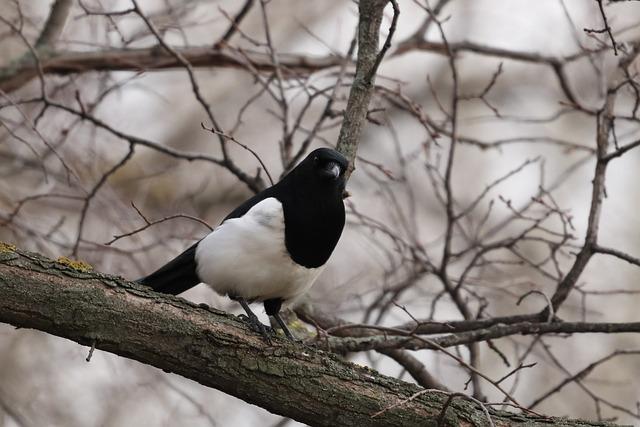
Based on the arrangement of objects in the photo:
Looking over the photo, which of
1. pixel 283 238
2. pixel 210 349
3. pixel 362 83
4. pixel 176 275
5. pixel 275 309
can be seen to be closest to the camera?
pixel 210 349

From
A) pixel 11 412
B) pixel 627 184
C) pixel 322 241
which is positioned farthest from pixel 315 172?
pixel 627 184

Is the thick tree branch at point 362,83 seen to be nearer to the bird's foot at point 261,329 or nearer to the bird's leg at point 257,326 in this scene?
the bird's leg at point 257,326

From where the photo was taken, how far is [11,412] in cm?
546

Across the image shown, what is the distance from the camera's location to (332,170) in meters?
3.90

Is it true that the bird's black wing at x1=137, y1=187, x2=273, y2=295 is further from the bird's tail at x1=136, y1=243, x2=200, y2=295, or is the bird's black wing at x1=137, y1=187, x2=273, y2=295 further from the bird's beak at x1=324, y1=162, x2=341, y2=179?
the bird's beak at x1=324, y1=162, x2=341, y2=179

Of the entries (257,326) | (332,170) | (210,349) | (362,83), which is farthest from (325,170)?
(210,349)

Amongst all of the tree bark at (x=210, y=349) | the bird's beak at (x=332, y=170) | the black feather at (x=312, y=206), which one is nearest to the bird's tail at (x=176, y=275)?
the black feather at (x=312, y=206)

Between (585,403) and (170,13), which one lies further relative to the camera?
(585,403)

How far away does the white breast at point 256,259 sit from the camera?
12.8 feet

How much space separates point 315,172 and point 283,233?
11.5 inches

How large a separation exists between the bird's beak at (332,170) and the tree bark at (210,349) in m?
0.83

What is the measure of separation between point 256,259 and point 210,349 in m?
0.80

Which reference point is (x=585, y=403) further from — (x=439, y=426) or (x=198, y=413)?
(x=439, y=426)

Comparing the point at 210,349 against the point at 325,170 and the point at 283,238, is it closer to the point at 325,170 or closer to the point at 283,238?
the point at 283,238
